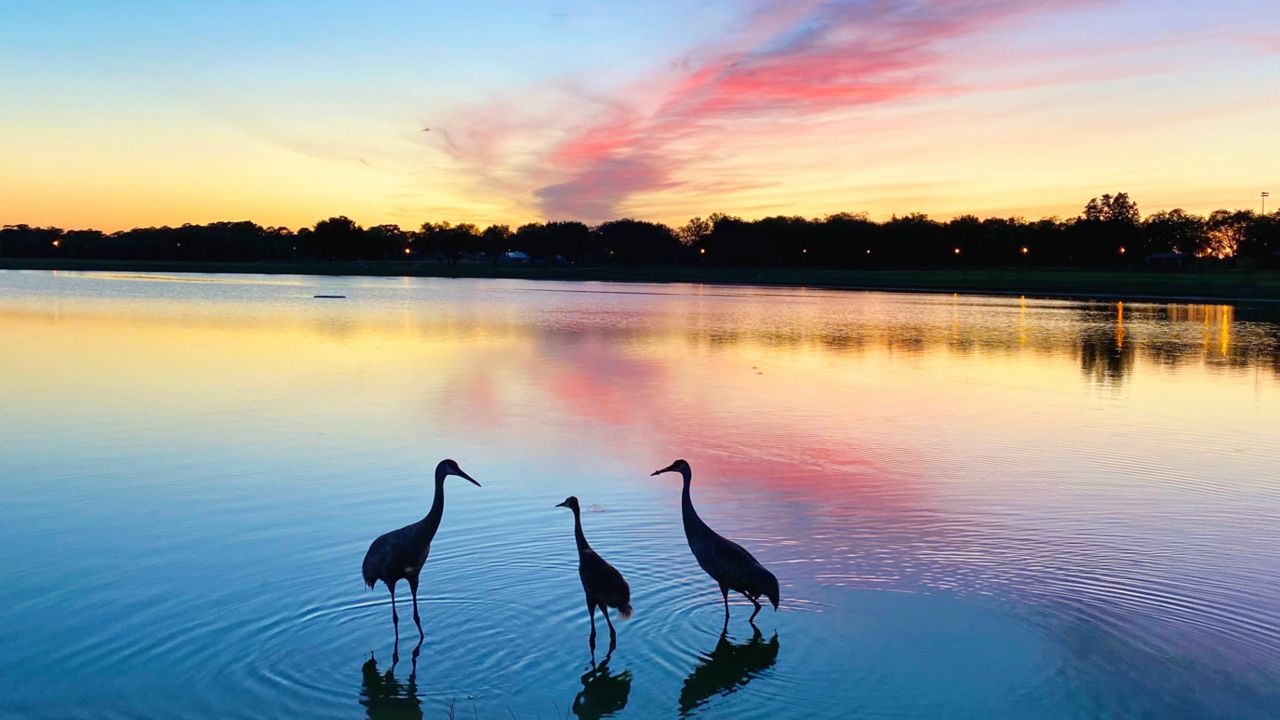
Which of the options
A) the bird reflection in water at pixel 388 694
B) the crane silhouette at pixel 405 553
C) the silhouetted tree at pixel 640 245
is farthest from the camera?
the silhouetted tree at pixel 640 245

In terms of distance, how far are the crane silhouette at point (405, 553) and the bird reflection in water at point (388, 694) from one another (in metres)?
0.57

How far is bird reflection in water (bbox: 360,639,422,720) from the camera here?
675cm

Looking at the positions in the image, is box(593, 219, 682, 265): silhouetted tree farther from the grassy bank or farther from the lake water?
the lake water

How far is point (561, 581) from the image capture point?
29.9 feet

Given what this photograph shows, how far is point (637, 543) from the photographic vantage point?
10.2 meters

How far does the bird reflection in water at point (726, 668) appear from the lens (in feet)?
23.5

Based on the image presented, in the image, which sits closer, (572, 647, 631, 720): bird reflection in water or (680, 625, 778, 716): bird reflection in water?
(572, 647, 631, 720): bird reflection in water

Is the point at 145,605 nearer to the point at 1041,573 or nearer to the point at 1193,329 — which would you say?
the point at 1041,573

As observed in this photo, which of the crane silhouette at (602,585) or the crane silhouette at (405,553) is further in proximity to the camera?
the crane silhouette at (405,553)

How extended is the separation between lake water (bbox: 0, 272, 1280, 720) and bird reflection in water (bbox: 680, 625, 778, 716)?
0.03 m

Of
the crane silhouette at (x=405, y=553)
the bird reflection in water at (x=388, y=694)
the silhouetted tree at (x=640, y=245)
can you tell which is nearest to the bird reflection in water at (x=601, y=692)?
the bird reflection in water at (x=388, y=694)

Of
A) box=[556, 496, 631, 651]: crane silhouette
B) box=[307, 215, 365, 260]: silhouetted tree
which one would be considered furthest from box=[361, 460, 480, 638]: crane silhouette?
box=[307, 215, 365, 260]: silhouetted tree

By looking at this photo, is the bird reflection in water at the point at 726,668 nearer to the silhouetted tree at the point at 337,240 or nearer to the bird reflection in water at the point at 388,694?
the bird reflection in water at the point at 388,694

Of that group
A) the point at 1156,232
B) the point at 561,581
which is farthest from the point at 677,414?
the point at 1156,232
